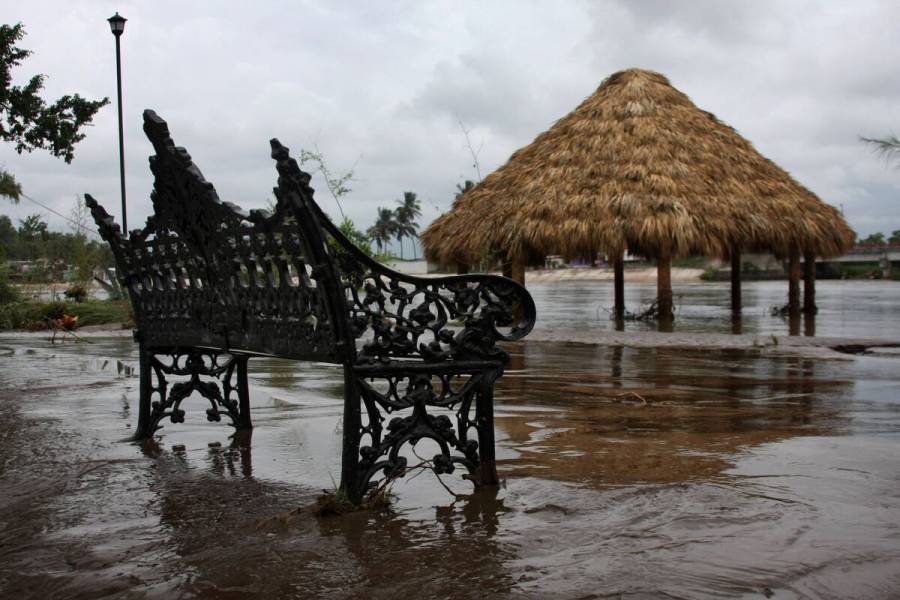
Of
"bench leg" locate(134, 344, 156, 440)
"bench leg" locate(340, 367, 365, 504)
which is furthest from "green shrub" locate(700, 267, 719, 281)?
"bench leg" locate(340, 367, 365, 504)

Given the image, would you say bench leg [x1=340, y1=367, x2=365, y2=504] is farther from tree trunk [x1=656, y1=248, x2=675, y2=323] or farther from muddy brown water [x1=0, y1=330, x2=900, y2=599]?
tree trunk [x1=656, y1=248, x2=675, y2=323]

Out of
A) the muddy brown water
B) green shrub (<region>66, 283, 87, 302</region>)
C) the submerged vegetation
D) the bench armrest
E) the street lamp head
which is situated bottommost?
the muddy brown water

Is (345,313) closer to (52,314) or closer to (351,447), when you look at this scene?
(351,447)

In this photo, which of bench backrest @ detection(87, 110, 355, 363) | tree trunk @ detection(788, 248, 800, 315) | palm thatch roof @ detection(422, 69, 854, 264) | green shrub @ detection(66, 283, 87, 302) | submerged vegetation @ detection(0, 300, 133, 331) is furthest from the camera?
green shrub @ detection(66, 283, 87, 302)

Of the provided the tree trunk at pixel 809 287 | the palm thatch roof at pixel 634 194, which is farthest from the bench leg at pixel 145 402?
the tree trunk at pixel 809 287

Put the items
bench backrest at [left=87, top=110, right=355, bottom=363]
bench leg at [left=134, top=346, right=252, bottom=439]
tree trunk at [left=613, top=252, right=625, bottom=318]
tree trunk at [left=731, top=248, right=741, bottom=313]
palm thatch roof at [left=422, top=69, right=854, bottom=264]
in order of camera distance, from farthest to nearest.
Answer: tree trunk at [left=731, top=248, right=741, bottom=313] → tree trunk at [left=613, top=252, right=625, bottom=318] → palm thatch roof at [left=422, top=69, right=854, bottom=264] → bench leg at [left=134, top=346, right=252, bottom=439] → bench backrest at [left=87, top=110, right=355, bottom=363]

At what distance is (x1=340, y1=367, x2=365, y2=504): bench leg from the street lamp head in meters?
17.7

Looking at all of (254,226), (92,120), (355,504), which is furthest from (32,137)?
(355,504)

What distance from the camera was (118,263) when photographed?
511 cm

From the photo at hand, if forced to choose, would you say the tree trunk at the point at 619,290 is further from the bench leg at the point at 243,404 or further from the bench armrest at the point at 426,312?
the bench armrest at the point at 426,312

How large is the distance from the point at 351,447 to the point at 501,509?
56cm

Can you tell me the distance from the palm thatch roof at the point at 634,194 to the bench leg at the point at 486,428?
12127 millimetres

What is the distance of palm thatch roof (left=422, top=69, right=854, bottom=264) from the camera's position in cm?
1577

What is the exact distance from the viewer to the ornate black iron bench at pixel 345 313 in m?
3.38
